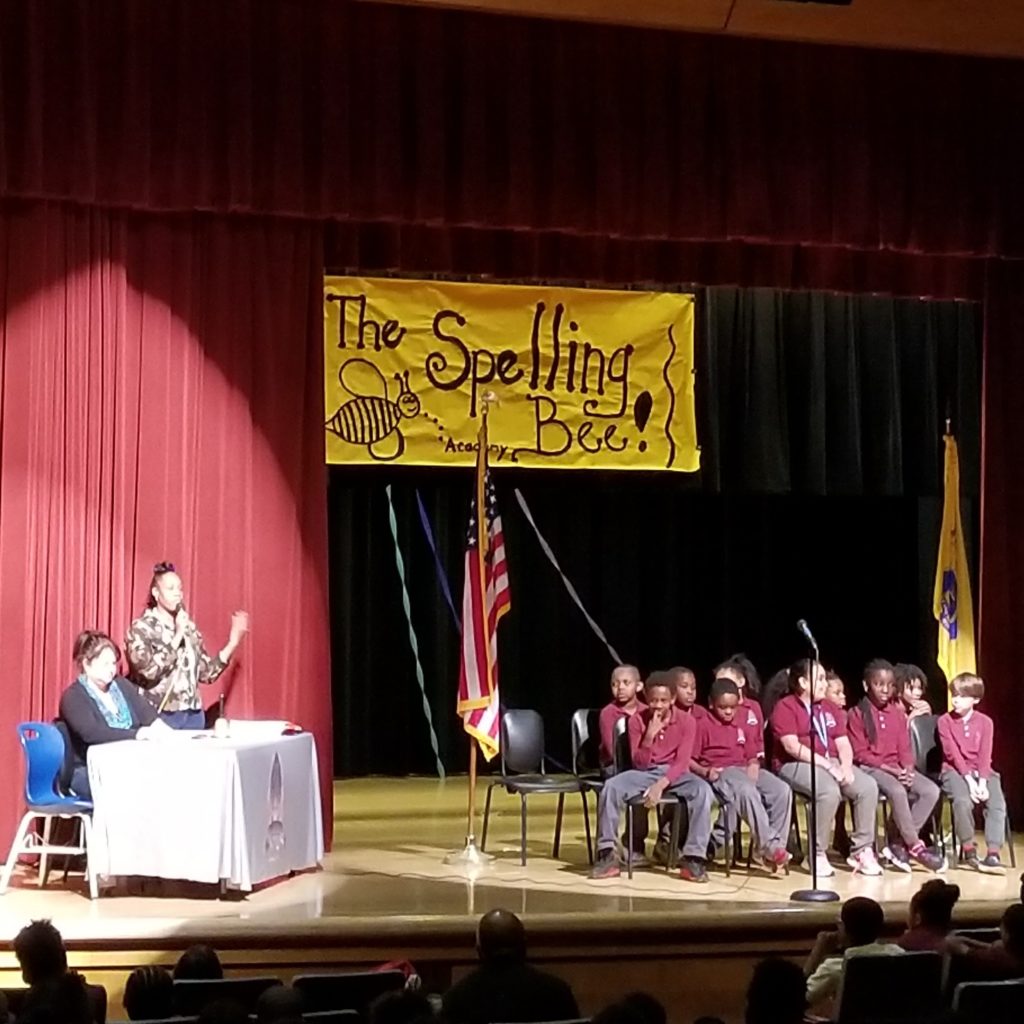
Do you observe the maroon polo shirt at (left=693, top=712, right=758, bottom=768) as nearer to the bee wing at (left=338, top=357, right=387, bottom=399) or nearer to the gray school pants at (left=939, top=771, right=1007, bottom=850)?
the gray school pants at (left=939, top=771, right=1007, bottom=850)

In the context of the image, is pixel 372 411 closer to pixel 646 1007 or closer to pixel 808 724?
pixel 808 724

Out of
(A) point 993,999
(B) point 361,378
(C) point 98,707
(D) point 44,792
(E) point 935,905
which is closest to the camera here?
(A) point 993,999

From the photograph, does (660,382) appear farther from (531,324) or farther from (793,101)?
(793,101)

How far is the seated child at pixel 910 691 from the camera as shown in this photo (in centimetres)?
814

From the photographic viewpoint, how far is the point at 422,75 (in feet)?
27.5

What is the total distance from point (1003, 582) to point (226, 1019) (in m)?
7.02

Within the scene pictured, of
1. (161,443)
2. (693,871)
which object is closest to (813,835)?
(693,871)

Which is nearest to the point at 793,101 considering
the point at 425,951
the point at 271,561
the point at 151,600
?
the point at 271,561

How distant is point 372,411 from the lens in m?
8.95

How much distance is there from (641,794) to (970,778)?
168 centimetres

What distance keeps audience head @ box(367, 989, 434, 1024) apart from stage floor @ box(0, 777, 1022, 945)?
8.06 ft

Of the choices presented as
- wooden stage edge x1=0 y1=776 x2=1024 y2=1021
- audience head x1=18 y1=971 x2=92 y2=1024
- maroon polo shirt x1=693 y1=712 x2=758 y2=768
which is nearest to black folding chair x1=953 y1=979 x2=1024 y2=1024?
audience head x1=18 y1=971 x2=92 y2=1024

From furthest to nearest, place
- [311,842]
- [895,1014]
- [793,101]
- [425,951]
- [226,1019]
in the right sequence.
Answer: [793,101], [311,842], [425,951], [895,1014], [226,1019]

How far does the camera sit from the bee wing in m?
8.87
